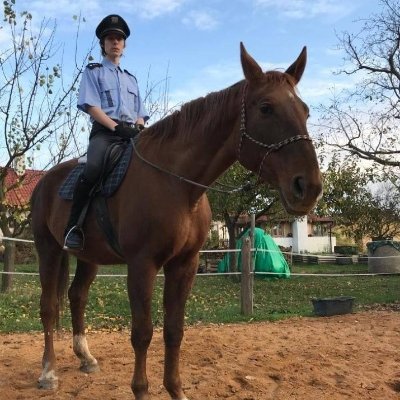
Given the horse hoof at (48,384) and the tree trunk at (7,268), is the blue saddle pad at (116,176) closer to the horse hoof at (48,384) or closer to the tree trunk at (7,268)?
the horse hoof at (48,384)

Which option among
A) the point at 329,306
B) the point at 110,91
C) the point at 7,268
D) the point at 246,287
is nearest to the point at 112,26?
the point at 110,91

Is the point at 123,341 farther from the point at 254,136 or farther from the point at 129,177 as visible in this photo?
the point at 254,136

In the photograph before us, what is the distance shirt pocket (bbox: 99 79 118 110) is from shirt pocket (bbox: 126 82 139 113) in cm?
15

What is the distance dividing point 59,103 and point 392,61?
31.7ft

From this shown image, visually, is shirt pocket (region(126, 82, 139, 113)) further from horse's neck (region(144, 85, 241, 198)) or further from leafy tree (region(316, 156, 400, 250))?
leafy tree (region(316, 156, 400, 250))

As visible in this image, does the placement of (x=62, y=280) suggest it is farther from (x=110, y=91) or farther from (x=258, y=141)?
(x=258, y=141)

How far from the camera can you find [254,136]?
3.10 m

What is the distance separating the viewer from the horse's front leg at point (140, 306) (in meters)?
3.45

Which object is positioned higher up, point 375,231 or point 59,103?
point 59,103

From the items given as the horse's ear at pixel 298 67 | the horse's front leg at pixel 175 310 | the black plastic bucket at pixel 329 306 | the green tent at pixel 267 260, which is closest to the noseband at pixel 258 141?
the horse's ear at pixel 298 67

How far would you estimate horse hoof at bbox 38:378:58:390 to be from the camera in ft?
14.5

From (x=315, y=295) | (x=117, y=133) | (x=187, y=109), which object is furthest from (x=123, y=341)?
(x=315, y=295)

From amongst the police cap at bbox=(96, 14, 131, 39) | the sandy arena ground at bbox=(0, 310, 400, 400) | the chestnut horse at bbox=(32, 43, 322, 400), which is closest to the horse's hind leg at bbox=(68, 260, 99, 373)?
the sandy arena ground at bbox=(0, 310, 400, 400)

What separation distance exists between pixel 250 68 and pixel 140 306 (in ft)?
5.84
